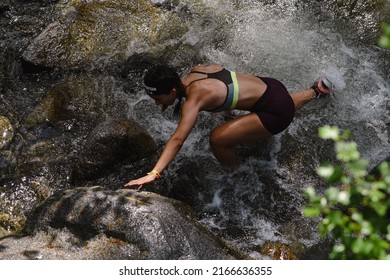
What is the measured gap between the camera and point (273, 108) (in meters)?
5.82

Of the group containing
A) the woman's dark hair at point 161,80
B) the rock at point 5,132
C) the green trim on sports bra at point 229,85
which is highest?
the woman's dark hair at point 161,80

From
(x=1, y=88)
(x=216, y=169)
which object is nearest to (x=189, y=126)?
(x=216, y=169)

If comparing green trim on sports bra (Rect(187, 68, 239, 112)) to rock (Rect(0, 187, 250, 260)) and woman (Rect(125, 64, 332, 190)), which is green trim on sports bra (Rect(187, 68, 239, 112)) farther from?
rock (Rect(0, 187, 250, 260))

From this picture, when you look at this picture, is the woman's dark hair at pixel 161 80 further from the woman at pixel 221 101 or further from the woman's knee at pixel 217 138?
the woman's knee at pixel 217 138

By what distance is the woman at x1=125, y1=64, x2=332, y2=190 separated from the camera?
17.2 feet

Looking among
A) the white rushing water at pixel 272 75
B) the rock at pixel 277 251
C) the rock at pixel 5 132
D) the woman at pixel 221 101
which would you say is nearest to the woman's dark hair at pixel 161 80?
the woman at pixel 221 101

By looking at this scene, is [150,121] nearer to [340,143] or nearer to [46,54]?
[46,54]

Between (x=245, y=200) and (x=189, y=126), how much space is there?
1555mm

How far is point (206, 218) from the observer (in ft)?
20.0

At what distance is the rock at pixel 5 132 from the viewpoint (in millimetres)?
6652

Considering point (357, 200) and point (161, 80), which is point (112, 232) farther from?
point (357, 200)

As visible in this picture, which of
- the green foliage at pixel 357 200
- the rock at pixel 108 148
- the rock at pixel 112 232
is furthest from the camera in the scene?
the rock at pixel 108 148

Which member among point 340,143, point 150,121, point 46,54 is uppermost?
point 340,143

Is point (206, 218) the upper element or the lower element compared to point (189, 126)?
lower
